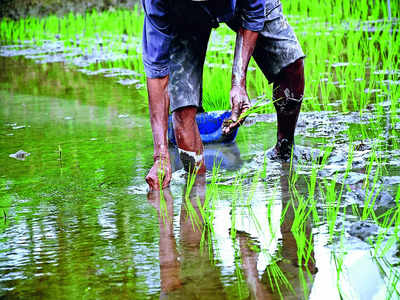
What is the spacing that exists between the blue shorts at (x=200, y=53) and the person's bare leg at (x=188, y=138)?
4 cm

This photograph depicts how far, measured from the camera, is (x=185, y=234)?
2.15 m

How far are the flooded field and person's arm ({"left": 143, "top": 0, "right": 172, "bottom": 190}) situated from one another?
97mm

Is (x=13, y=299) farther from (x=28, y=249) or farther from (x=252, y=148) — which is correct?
(x=252, y=148)

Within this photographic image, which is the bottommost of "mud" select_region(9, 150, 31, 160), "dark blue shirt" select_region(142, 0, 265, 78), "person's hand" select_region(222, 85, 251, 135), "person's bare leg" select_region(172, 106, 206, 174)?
"mud" select_region(9, 150, 31, 160)

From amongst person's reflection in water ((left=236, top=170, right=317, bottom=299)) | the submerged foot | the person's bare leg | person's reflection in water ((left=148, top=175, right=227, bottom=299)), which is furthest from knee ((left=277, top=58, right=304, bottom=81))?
person's reflection in water ((left=236, top=170, right=317, bottom=299))

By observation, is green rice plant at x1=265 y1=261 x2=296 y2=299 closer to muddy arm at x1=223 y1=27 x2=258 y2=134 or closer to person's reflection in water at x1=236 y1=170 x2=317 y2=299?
person's reflection in water at x1=236 y1=170 x2=317 y2=299

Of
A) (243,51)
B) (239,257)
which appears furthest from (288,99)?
(239,257)

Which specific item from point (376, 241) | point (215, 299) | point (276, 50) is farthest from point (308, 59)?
point (215, 299)

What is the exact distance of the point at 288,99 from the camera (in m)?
3.00

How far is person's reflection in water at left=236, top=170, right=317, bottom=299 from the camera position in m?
1.68

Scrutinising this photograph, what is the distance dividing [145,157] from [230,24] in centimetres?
82

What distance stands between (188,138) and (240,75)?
16.2 inches

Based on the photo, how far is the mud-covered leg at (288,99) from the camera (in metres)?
2.98

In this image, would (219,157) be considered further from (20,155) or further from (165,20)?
(20,155)
